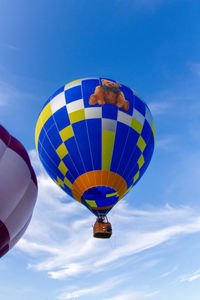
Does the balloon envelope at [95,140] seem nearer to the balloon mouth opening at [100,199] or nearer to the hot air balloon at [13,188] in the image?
the balloon mouth opening at [100,199]

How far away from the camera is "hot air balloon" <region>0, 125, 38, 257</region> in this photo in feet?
18.0

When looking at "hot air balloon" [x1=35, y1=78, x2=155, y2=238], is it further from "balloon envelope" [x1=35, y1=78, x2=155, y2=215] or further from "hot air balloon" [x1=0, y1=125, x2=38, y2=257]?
"hot air balloon" [x1=0, y1=125, x2=38, y2=257]

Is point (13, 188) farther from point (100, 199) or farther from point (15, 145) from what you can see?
point (100, 199)

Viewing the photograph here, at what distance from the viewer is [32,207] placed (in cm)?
638

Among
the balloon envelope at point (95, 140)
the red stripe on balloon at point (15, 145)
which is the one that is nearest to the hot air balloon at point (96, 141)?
the balloon envelope at point (95, 140)

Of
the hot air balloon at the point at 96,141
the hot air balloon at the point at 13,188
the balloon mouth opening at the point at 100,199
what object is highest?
the hot air balloon at the point at 96,141

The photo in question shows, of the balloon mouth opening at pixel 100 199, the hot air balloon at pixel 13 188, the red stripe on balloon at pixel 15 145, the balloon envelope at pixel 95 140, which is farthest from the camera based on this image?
the balloon envelope at pixel 95 140

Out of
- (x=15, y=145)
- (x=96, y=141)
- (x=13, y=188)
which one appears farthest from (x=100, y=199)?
(x=13, y=188)

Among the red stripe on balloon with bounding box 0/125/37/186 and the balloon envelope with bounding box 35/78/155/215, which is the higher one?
the balloon envelope with bounding box 35/78/155/215

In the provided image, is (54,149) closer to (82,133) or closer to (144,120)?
(82,133)

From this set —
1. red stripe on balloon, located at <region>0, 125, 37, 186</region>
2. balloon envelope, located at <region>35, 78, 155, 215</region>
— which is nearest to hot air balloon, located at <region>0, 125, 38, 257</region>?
red stripe on balloon, located at <region>0, 125, 37, 186</region>

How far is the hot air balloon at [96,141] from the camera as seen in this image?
11031 mm

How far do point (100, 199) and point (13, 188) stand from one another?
6.02m

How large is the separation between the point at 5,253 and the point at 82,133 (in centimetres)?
616
